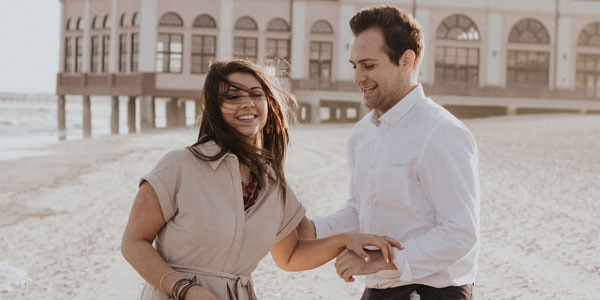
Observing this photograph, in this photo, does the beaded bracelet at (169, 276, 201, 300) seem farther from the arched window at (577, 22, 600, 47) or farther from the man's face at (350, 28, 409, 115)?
the arched window at (577, 22, 600, 47)

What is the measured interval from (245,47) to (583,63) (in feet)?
58.3

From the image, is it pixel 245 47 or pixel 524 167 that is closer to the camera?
pixel 524 167

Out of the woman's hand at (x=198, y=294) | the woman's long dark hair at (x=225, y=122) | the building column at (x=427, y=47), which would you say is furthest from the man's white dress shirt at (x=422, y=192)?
the building column at (x=427, y=47)

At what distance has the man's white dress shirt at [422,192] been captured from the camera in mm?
2512

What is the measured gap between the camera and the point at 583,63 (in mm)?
37500

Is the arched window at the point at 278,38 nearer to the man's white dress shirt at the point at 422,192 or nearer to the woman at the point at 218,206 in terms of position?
the man's white dress shirt at the point at 422,192

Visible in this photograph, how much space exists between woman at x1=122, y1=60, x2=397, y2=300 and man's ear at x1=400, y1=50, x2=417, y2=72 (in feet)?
1.66

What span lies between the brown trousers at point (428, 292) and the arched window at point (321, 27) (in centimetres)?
3327

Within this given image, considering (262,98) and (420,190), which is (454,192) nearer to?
(420,190)

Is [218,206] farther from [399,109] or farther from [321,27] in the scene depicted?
[321,27]

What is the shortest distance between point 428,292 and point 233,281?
76 cm

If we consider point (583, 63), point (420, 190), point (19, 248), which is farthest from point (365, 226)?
point (583, 63)

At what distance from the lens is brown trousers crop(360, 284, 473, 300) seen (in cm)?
269

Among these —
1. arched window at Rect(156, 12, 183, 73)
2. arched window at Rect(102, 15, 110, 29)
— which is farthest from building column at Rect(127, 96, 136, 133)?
arched window at Rect(156, 12, 183, 73)
